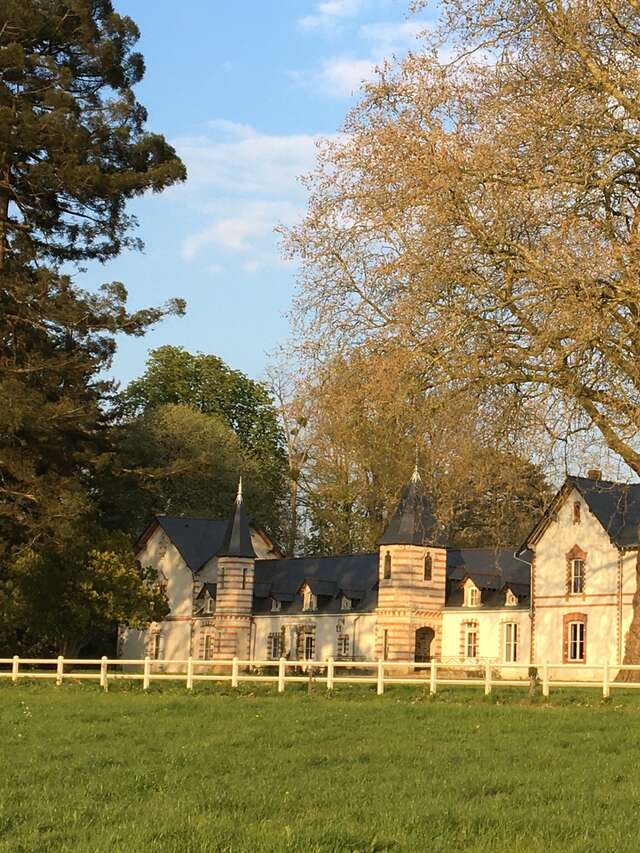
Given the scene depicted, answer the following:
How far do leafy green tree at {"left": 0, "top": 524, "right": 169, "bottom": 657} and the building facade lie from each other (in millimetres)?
7463

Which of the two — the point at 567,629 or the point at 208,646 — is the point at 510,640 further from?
the point at 208,646

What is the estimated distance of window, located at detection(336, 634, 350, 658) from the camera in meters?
57.1

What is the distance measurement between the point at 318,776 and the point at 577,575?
38418mm

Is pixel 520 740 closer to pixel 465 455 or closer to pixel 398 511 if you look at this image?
pixel 465 455

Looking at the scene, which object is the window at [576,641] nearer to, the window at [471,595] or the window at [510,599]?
the window at [510,599]

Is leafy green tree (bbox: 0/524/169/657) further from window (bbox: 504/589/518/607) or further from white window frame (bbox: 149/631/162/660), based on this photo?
window (bbox: 504/589/518/607)

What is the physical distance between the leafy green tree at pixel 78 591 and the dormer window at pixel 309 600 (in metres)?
11.5

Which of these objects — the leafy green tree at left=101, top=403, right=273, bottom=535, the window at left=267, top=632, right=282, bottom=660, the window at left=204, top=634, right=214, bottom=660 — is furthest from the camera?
the leafy green tree at left=101, top=403, right=273, bottom=535

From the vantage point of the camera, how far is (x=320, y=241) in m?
20.8

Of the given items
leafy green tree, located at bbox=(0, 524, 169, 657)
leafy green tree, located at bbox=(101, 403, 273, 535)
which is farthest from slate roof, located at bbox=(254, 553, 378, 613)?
leafy green tree, located at bbox=(0, 524, 169, 657)

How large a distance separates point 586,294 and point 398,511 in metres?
36.2

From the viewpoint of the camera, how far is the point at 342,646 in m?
57.3

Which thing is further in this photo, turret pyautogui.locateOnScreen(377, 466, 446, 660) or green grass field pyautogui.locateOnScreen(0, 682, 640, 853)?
turret pyautogui.locateOnScreen(377, 466, 446, 660)

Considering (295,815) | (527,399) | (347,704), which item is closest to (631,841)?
(295,815)
